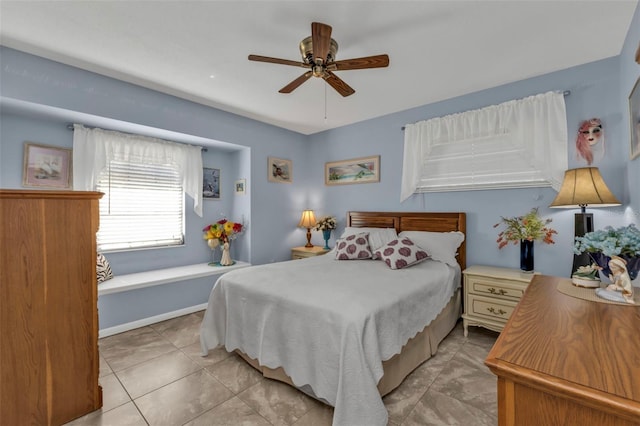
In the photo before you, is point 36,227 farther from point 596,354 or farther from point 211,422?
point 596,354

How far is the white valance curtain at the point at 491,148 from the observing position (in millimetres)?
2633

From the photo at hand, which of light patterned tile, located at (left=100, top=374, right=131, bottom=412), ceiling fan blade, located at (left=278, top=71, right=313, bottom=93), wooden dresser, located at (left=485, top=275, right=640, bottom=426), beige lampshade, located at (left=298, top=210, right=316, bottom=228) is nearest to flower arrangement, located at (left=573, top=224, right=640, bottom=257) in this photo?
wooden dresser, located at (left=485, top=275, right=640, bottom=426)

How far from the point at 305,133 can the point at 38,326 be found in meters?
4.02

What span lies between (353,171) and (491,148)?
1.82 metres

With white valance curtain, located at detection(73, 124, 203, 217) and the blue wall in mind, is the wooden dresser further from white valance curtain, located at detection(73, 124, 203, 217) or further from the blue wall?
white valance curtain, located at detection(73, 124, 203, 217)

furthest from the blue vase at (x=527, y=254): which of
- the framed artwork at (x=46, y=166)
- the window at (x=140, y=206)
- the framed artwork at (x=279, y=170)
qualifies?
the framed artwork at (x=46, y=166)

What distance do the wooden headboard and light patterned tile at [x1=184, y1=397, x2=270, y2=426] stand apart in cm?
253

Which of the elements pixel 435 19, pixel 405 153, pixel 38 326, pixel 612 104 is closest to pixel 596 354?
pixel 435 19

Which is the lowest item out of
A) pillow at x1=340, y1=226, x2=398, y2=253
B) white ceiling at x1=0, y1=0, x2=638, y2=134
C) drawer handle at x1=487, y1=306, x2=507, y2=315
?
drawer handle at x1=487, y1=306, x2=507, y2=315

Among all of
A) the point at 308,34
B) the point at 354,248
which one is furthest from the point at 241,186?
the point at 308,34

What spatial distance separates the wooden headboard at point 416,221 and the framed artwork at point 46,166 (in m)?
3.40

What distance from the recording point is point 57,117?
273 centimetres

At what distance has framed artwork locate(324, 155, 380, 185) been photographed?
3.98 meters

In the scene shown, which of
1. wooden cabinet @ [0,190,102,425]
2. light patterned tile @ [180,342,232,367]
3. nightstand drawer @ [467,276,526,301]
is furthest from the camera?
nightstand drawer @ [467,276,526,301]
